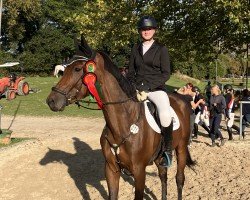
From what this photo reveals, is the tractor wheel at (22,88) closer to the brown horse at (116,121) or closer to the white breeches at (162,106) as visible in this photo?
the brown horse at (116,121)

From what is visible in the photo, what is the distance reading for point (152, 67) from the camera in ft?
17.1

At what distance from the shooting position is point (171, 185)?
765cm

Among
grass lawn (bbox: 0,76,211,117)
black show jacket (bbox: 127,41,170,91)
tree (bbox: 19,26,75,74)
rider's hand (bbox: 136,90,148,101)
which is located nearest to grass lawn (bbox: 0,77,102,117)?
grass lawn (bbox: 0,76,211,117)

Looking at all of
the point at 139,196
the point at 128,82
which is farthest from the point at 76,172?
the point at 128,82

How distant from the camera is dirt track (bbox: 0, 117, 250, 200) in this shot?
721 centimetres

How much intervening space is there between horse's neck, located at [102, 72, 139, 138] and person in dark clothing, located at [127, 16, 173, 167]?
334mm

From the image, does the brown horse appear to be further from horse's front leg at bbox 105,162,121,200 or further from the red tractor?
the red tractor

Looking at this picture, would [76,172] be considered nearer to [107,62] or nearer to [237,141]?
[107,62]

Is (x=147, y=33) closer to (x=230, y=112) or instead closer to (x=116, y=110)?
(x=116, y=110)

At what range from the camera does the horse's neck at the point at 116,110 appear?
4613 millimetres

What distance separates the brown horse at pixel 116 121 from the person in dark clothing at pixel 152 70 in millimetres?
235

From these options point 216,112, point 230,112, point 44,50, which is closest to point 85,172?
point 216,112

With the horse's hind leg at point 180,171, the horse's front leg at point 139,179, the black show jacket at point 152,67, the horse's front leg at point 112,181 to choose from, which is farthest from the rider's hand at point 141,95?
the horse's hind leg at point 180,171

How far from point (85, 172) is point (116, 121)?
440cm
